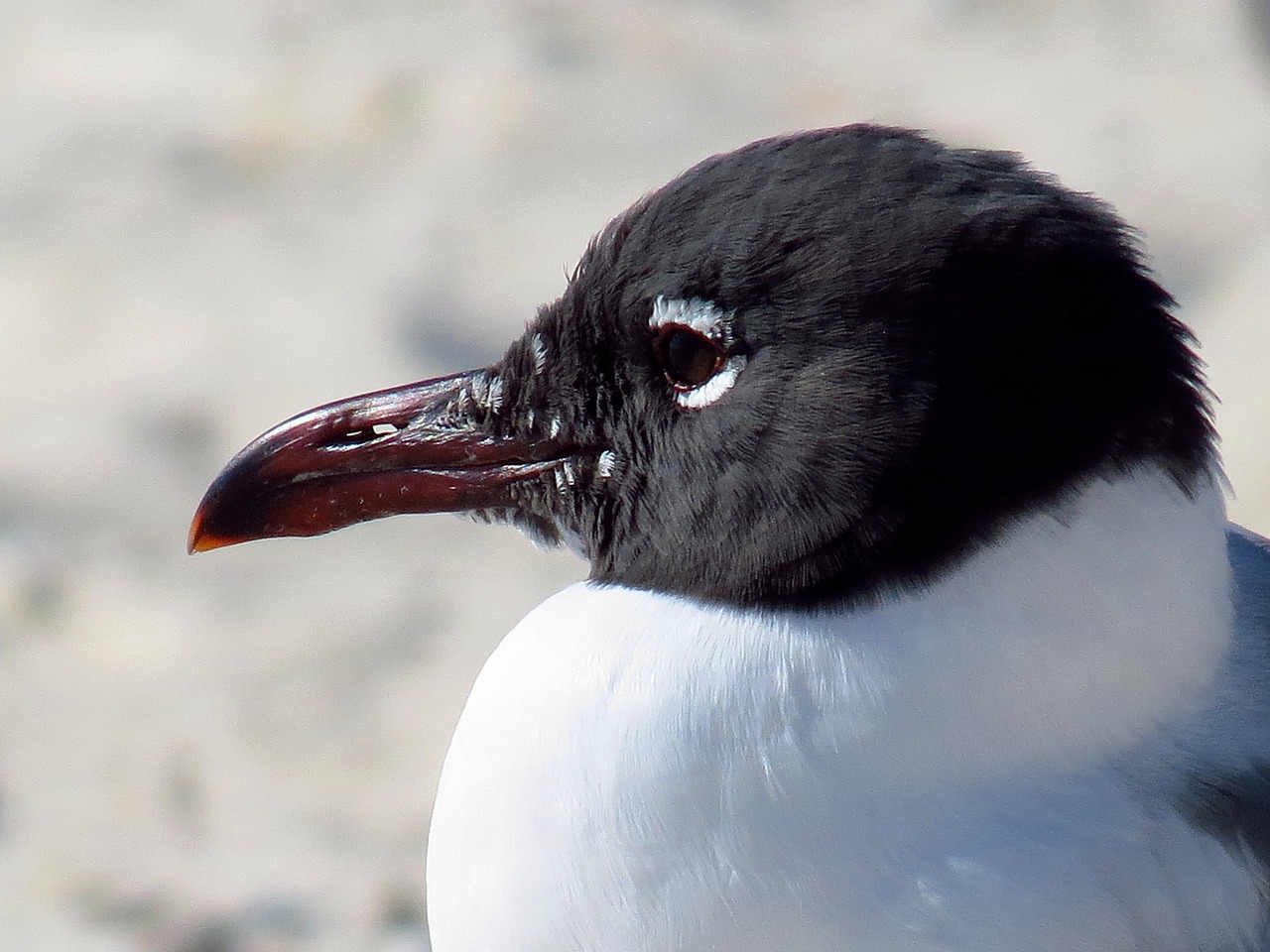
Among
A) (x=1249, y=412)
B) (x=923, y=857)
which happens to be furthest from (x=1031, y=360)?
(x=1249, y=412)

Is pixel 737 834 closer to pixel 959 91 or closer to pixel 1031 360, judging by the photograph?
pixel 1031 360

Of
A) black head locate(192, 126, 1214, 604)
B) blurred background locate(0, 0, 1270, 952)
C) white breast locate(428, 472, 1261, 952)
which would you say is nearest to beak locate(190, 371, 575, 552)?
black head locate(192, 126, 1214, 604)

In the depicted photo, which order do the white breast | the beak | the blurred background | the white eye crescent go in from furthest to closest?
the blurred background → the beak → the white eye crescent → the white breast

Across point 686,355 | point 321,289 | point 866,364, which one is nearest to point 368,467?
point 686,355

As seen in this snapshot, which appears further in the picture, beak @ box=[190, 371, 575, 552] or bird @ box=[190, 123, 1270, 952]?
beak @ box=[190, 371, 575, 552]

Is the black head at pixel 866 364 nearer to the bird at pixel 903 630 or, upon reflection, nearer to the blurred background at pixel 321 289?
the bird at pixel 903 630

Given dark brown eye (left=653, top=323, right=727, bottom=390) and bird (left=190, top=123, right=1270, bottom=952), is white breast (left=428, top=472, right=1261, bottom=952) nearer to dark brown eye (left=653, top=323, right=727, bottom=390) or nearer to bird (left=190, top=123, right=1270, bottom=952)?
bird (left=190, top=123, right=1270, bottom=952)

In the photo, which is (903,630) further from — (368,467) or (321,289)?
(321,289)

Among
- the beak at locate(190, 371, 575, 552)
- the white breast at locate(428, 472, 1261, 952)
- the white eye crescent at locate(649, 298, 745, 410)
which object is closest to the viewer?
the white breast at locate(428, 472, 1261, 952)
